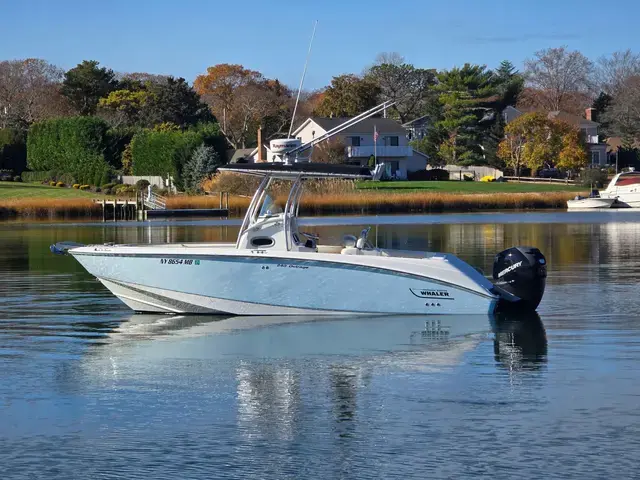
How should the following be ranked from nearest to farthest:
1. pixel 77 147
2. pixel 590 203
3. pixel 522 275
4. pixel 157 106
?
1. pixel 522 275
2. pixel 590 203
3. pixel 77 147
4. pixel 157 106

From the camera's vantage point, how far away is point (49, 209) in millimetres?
71312

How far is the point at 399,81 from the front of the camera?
12788 centimetres

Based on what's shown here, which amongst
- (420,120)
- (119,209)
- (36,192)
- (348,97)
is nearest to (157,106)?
(348,97)

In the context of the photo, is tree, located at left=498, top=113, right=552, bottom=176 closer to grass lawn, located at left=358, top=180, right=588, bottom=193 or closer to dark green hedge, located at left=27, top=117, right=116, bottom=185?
grass lawn, located at left=358, top=180, right=588, bottom=193

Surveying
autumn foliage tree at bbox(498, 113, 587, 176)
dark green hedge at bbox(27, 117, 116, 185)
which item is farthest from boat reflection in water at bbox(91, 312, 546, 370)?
autumn foliage tree at bbox(498, 113, 587, 176)

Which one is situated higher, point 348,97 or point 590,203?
point 348,97

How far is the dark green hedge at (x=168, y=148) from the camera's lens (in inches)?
3499

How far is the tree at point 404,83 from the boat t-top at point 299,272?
10676cm

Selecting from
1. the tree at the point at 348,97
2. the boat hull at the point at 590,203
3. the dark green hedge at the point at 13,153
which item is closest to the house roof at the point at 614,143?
the tree at the point at 348,97

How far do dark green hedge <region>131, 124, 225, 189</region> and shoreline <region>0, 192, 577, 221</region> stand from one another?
440 inches

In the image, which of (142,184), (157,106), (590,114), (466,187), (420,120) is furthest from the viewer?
(590,114)

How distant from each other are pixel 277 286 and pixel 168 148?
71.1m

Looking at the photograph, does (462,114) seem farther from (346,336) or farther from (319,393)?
(319,393)

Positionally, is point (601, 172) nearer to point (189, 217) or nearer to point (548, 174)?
point (548, 174)
